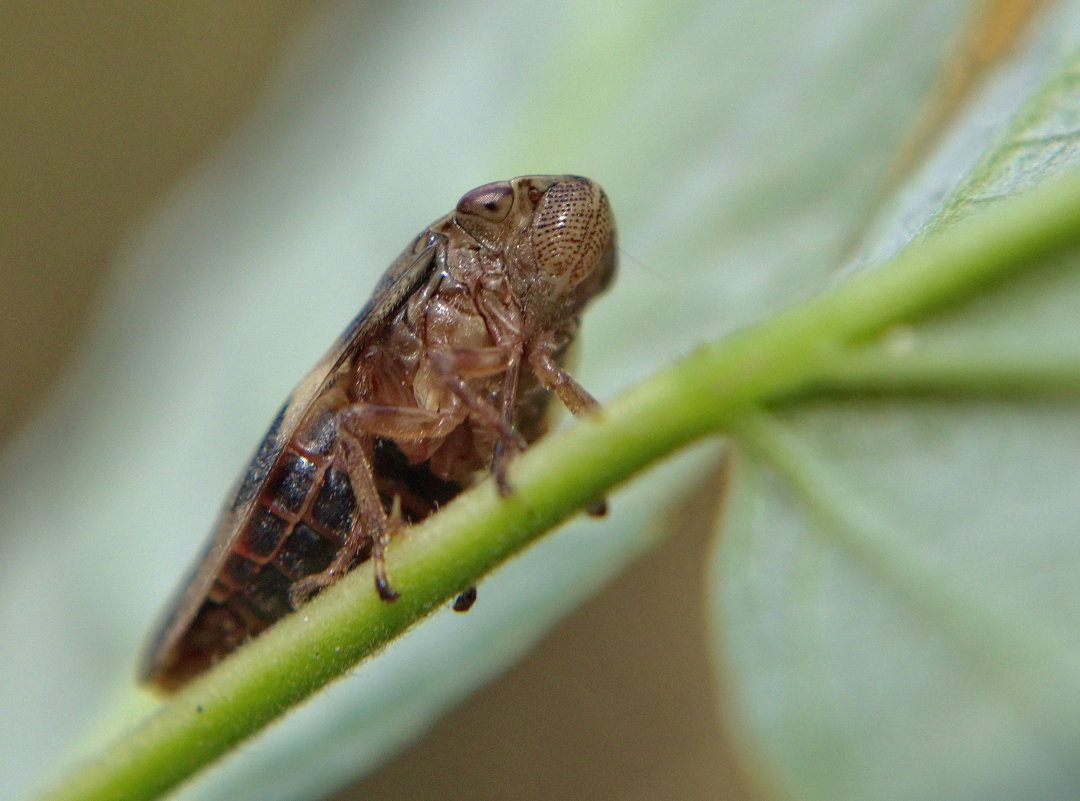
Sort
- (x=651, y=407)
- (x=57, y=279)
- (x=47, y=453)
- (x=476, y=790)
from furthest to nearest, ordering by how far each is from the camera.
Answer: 1. (x=57, y=279)
2. (x=476, y=790)
3. (x=47, y=453)
4. (x=651, y=407)

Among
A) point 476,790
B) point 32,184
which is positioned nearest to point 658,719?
point 476,790

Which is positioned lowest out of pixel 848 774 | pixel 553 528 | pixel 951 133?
pixel 848 774

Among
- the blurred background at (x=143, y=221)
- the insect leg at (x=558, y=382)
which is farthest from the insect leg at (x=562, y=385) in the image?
the blurred background at (x=143, y=221)

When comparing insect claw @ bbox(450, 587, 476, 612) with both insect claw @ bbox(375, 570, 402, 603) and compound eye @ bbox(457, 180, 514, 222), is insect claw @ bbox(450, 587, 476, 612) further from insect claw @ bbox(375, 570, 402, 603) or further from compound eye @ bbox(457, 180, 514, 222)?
compound eye @ bbox(457, 180, 514, 222)

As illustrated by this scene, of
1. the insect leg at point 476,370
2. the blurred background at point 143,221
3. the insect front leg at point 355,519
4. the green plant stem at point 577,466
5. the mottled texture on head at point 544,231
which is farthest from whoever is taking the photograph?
the blurred background at point 143,221

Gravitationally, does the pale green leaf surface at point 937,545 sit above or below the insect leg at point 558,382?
below

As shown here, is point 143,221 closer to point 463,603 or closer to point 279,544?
point 279,544

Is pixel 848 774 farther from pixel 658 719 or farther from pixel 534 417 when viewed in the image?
pixel 658 719

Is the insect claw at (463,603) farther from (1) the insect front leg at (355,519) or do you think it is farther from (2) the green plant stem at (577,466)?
(2) the green plant stem at (577,466)
